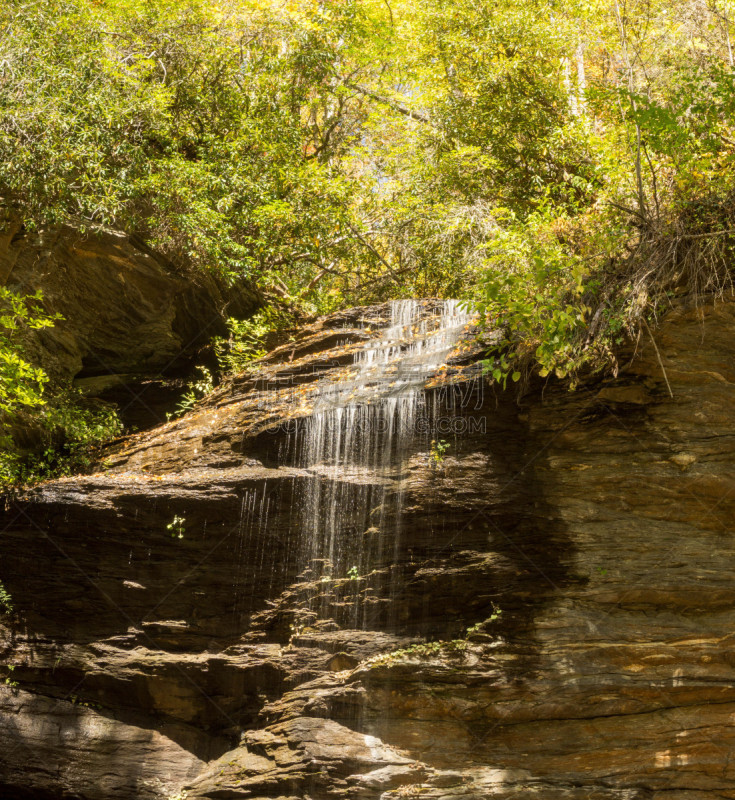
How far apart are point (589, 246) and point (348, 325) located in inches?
141

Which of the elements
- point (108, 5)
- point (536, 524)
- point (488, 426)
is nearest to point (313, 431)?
point (488, 426)

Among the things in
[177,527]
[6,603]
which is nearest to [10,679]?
[6,603]

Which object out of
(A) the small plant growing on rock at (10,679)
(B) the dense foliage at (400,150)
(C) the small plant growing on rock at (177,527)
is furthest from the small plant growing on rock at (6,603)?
(B) the dense foliage at (400,150)

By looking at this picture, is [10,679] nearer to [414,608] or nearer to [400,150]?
[414,608]

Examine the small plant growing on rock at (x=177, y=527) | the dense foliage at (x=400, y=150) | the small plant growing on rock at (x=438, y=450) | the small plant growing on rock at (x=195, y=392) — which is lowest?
the small plant growing on rock at (x=177, y=527)

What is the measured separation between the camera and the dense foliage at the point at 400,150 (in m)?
7.70

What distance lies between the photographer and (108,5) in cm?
1314

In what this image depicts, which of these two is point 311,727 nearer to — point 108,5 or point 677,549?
point 677,549

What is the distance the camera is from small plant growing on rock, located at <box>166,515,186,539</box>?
26.2ft

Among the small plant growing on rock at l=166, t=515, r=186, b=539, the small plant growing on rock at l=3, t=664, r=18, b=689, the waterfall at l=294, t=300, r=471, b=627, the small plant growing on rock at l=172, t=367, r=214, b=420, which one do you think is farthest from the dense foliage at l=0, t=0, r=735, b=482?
the small plant growing on rock at l=3, t=664, r=18, b=689

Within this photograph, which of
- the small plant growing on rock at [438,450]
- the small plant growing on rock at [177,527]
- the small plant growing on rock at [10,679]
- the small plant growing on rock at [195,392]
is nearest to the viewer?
the small plant growing on rock at [10,679]

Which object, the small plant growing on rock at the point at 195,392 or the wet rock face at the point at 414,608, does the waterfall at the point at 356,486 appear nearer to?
the wet rock face at the point at 414,608

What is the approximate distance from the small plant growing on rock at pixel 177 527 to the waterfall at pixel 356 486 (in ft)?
4.54

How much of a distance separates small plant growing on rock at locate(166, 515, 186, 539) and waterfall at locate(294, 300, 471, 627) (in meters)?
1.38
